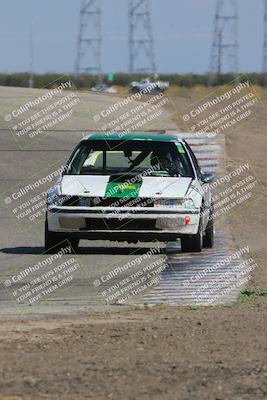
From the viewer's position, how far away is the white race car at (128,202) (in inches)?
545

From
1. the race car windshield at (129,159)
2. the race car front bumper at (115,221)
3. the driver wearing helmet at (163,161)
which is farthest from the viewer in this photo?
the driver wearing helmet at (163,161)

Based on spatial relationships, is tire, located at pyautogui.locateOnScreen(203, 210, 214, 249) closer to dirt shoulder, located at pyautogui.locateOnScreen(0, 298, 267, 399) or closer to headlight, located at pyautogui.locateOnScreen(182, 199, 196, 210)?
headlight, located at pyautogui.locateOnScreen(182, 199, 196, 210)

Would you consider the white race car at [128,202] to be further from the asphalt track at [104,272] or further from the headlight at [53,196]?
the asphalt track at [104,272]

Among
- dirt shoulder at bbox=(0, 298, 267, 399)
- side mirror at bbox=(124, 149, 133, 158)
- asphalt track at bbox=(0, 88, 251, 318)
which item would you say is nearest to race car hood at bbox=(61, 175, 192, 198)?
side mirror at bbox=(124, 149, 133, 158)

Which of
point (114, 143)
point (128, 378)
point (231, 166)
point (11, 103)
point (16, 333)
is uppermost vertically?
point (128, 378)

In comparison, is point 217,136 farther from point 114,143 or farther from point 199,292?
point 199,292

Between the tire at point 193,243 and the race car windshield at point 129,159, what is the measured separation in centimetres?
91

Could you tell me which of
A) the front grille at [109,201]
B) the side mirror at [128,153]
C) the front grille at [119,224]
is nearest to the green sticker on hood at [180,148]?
the side mirror at [128,153]

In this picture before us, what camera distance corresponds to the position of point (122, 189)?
13969mm

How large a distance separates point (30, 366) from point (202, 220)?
7.68m

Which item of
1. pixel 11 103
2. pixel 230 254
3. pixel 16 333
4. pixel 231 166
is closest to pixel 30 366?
pixel 16 333

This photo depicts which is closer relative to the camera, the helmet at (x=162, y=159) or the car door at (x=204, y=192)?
the car door at (x=204, y=192)

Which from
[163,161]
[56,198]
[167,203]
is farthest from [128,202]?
[163,161]

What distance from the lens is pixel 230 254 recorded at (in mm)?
14242
